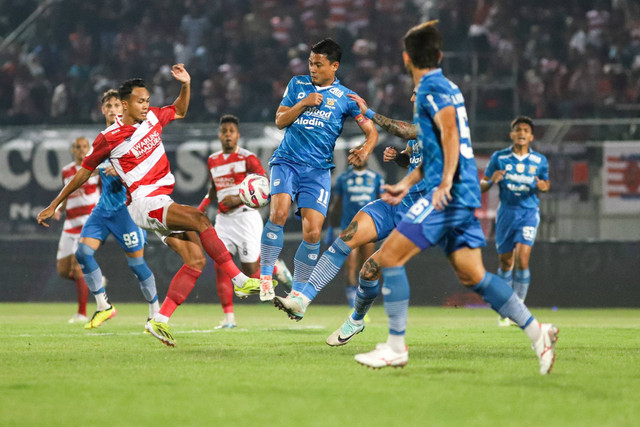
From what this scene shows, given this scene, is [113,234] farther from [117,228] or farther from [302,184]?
[302,184]

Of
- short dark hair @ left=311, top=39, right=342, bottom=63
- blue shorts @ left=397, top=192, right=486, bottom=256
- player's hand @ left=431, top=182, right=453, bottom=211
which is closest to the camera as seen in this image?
player's hand @ left=431, top=182, right=453, bottom=211

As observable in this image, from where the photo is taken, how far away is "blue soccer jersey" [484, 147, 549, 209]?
11383mm

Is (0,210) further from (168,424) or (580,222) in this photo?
(168,424)

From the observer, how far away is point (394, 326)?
5.73 metres

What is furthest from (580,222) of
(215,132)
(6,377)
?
(6,377)

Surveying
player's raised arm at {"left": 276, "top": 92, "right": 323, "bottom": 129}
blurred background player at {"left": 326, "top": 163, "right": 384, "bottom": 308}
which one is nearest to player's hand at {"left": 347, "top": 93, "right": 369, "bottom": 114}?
player's raised arm at {"left": 276, "top": 92, "right": 323, "bottom": 129}

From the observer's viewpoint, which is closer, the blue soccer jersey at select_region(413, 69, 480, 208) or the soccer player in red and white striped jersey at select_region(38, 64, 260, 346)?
the blue soccer jersey at select_region(413, 69, 480, 208)

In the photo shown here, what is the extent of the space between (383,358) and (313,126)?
3.03 m

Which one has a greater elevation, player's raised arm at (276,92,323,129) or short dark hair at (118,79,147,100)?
short dark hair at (118,79,147,100)

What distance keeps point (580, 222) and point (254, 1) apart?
1078 centimetres

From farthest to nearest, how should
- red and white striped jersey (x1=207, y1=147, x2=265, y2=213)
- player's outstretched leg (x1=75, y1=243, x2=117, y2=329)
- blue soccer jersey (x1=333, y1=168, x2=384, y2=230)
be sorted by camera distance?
blue soccer jersey (x1=333, y1=168, x2=384, y2=230) → red and white striped jersey (x1=207, y1=147, x2=265, y2=213) → player's outstretched leg (x1=75, y1=243, x2=117, y2=329)

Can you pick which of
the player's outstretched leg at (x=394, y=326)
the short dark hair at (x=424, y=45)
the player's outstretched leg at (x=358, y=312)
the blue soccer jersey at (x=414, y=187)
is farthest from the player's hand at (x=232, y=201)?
the short dark hair at (x=424, y=45)

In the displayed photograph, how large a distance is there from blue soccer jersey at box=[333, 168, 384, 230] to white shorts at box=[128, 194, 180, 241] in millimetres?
6344

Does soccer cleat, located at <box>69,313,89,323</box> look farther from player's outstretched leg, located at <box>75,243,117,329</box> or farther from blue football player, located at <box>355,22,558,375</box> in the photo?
blue football player, located at <box>355,22,558,375</box>
